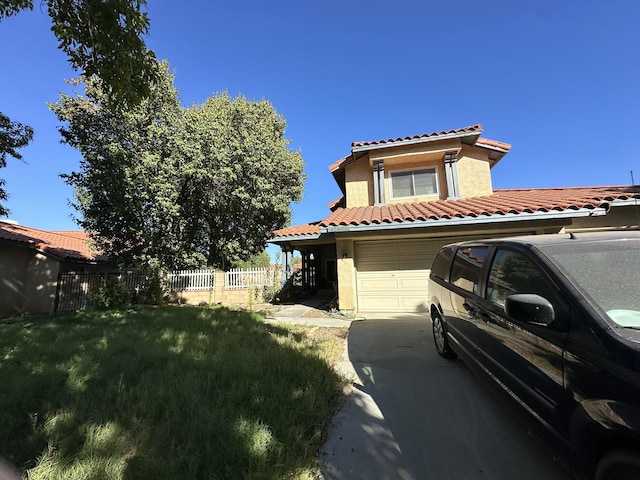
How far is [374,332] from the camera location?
6941 millimetres

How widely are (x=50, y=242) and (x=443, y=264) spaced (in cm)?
2279

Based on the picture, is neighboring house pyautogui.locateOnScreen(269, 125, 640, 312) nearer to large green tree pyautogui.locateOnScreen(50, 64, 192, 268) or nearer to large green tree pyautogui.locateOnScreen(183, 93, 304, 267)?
large green tree pyautogui.locateOnScreen(183, 93, 304, 267)

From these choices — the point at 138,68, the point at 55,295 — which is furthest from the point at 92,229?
the point at 138,68

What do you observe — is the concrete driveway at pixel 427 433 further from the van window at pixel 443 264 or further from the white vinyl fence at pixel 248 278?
the white vinyl fence at pixel 248 278

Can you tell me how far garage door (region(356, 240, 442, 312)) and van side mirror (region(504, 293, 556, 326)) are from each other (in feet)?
23.0

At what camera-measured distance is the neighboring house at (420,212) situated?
314 inches

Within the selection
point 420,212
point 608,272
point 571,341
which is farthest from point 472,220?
point 571,341

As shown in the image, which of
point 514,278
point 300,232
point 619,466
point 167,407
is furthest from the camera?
point 300,232

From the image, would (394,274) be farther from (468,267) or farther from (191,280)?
(191,280)

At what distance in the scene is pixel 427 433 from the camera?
2.99 metres

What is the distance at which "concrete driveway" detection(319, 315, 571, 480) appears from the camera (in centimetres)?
248

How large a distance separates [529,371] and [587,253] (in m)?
1.09

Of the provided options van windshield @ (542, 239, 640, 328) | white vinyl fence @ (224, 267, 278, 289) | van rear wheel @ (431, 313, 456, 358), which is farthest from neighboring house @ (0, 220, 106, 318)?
van windshield @ (542, 239, 640, 328)

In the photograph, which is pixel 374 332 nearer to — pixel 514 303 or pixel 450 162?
pixel 514 303
